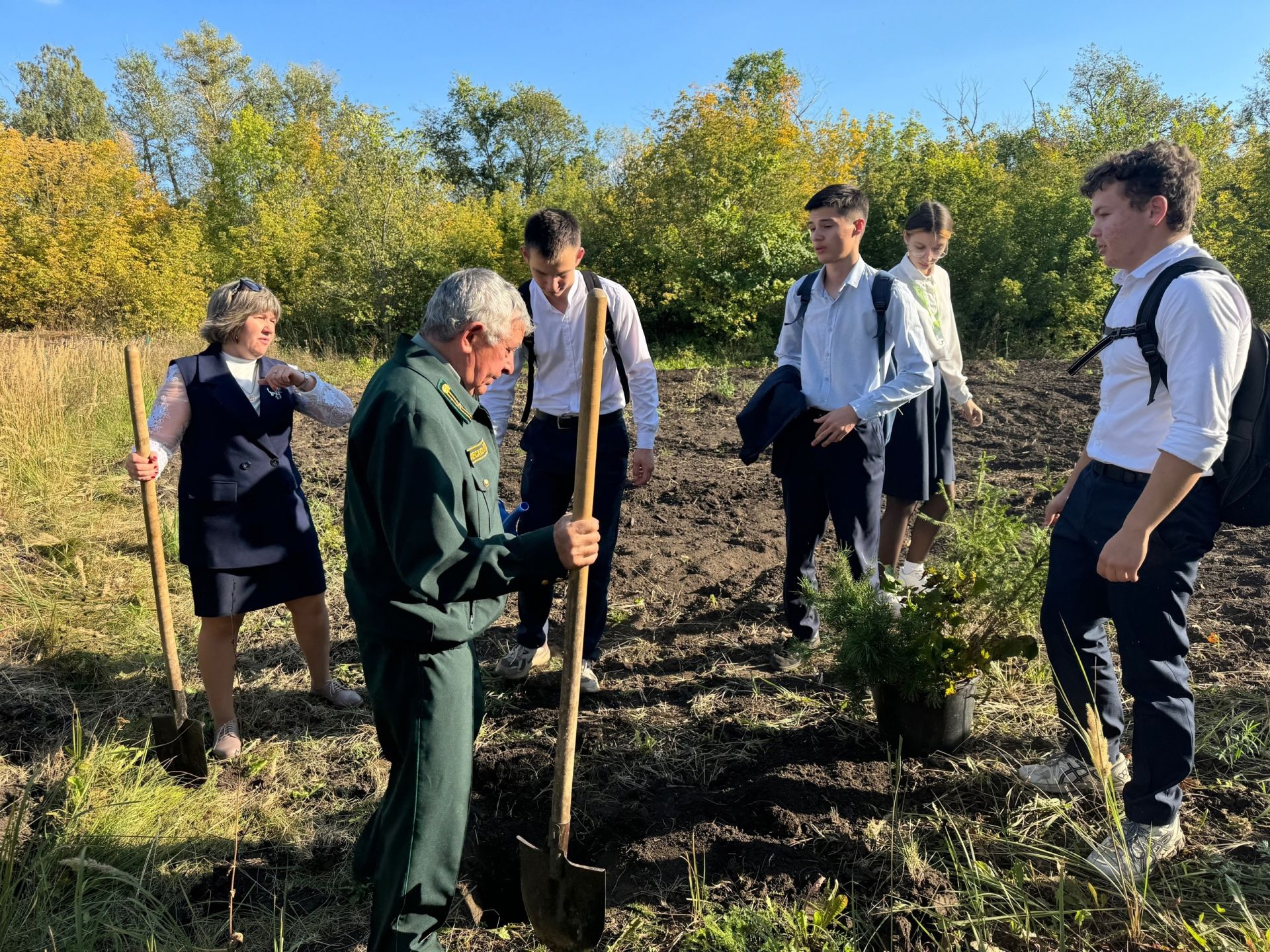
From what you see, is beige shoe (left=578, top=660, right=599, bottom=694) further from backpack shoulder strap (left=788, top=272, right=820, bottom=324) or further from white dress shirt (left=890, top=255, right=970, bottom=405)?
white dress shirt (left=890, top=255, right=970, bottom=405)

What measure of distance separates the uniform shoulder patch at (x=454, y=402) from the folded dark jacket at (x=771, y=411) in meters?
1.76

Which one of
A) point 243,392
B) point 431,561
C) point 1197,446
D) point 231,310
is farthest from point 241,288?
point 1197,446

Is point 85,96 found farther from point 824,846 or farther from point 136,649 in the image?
point 824,846

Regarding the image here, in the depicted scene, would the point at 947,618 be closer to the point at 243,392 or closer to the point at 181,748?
the point at 243,392

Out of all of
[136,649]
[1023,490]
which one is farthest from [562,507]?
[1023,490]

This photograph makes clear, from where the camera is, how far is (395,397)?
1878mm

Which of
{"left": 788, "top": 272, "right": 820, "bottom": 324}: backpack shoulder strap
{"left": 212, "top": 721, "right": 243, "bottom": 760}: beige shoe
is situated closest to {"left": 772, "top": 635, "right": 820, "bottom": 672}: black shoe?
{"left": 788, "top": 272, "right": 820, "bottom": 324}: backpack shoulder strap

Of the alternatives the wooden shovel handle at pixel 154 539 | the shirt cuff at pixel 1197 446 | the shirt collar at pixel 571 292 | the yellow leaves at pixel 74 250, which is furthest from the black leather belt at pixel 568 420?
the yellow leaves at pixel 74 250

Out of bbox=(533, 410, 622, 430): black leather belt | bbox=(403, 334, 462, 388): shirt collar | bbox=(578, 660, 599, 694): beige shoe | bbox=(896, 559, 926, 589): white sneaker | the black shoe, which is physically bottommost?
bbox=(578, 660, 599, 694): beige shoe

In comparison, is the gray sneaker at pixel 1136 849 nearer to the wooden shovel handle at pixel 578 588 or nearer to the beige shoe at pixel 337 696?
the wooden shovel handle at pixel 578 588

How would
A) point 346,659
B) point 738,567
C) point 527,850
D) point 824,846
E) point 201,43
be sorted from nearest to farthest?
point 527,850 < point 824,846 < point 346,659 < point 738,567 < point 201,43

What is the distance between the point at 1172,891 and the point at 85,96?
46766mm

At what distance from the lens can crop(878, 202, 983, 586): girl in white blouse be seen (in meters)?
4.05

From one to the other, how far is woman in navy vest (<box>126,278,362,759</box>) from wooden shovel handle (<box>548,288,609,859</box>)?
1.52 metres
